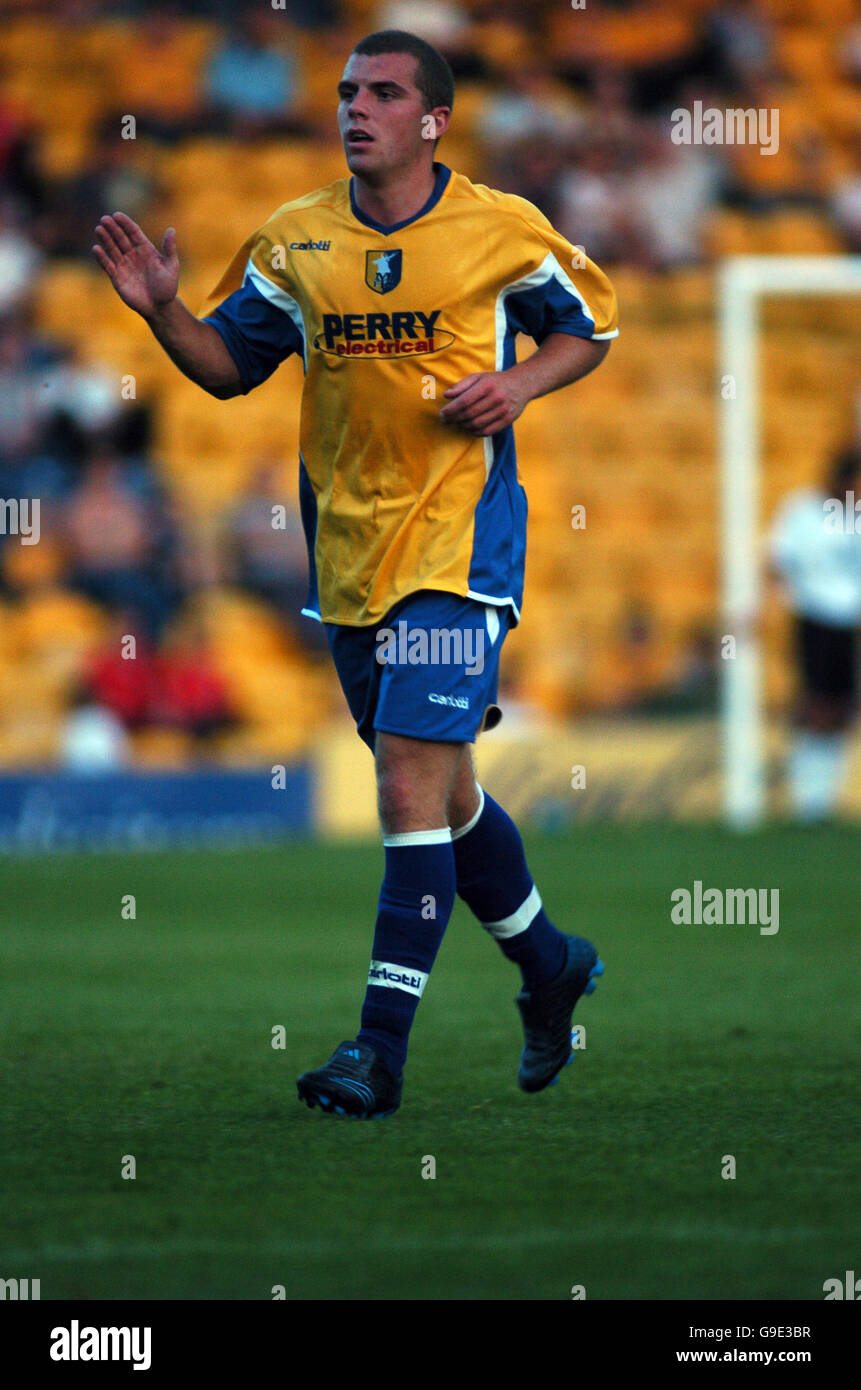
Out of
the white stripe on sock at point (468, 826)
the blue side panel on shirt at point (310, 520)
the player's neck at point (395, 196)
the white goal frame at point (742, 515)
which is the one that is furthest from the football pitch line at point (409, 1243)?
the white goal frame at point (742, 515)

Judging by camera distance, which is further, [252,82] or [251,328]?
[252,82]

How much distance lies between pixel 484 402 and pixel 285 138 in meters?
10.1

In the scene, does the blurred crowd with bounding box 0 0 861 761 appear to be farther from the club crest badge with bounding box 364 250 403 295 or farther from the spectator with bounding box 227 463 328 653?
the club crest badge with bounding box 364 250 403 295

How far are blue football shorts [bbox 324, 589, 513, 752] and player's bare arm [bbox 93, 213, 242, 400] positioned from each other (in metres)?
0.59

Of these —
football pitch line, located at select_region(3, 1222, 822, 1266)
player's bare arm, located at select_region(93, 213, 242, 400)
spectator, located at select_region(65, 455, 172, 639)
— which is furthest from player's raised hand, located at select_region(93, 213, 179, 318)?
spectator, located at select_region(65, 455, 172, 639)

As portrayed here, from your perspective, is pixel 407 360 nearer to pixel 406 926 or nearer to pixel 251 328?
pixel 251 328

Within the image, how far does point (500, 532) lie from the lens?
4156 mm

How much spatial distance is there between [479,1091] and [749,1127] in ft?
2.04

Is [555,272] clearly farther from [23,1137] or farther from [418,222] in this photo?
[23,1137]

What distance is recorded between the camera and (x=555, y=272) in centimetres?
416

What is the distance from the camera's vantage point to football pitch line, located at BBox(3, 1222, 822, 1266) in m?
2.97

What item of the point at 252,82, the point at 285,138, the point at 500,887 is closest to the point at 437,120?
the point at 500,887

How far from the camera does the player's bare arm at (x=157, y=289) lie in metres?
4.10

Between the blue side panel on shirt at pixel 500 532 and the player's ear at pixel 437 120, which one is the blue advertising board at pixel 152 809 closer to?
the blue side panel on shirt at pixel 500 532
